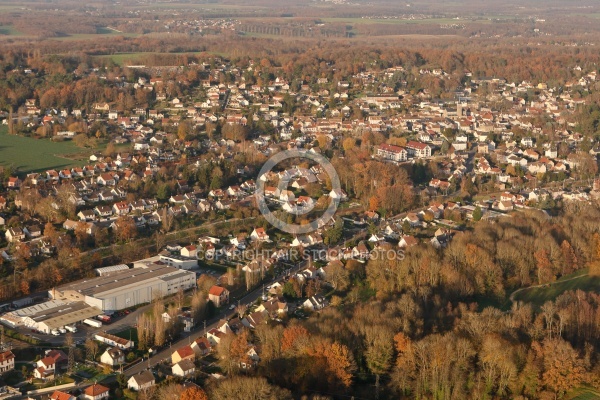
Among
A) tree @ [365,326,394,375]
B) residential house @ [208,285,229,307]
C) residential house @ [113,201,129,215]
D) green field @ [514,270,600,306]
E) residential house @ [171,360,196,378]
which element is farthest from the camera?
residential house @ [113,201,129,215]

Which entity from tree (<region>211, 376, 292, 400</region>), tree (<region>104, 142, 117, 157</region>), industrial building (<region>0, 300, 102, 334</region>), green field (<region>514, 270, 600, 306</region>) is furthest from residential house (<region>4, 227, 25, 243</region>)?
green field (<region>514, 270, 600, 306</region>)

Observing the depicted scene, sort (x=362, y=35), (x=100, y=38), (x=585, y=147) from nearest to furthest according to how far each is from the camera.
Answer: (x=585, y=147) < (x=100, y=38) < (x=362, y=35)

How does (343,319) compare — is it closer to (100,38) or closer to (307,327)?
(307,327)

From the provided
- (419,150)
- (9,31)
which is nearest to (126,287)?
(419,150)

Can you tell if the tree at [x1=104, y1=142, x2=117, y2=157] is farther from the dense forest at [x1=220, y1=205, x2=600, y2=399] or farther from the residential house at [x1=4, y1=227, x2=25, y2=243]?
the dense forest at [x1=220, y1=205, x2=600, y2=399]

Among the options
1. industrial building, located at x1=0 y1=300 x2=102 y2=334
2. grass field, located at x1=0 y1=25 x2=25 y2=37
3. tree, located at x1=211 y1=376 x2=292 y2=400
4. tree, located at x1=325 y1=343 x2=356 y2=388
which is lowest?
industrial building, located at x1=0 y1=300 x2=102 y2=334

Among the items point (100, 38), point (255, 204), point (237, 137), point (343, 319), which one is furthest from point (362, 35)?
point (343, 319)
